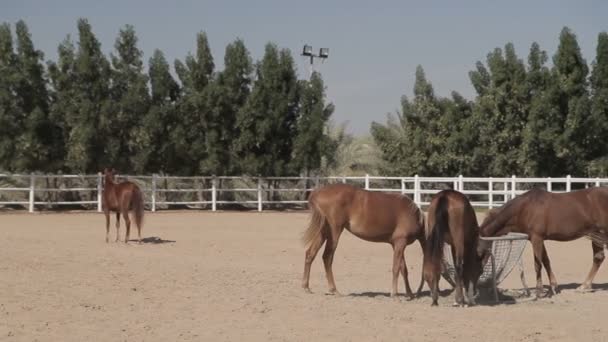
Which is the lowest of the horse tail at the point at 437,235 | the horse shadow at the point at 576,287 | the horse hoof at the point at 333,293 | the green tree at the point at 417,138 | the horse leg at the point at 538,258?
the horse shadow at the point at 576,287

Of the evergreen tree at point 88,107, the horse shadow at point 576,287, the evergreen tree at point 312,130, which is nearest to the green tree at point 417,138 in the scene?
the evergreen tree at point 312,130

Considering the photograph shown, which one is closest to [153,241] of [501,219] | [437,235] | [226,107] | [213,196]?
[501,219]

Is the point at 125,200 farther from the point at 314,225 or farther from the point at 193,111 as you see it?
the point at 193,111

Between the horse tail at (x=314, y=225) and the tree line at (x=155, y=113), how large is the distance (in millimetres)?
21101

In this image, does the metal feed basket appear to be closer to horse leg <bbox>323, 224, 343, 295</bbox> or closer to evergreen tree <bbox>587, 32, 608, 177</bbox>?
horse leg <bbox>323, 224, 343, 295</bbox>

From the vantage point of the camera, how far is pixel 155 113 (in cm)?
3188

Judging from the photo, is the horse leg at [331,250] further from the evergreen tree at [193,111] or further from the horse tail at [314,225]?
the evergreen tree at [193,111]

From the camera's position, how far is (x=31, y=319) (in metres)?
8.72

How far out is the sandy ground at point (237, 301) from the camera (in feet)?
27.5

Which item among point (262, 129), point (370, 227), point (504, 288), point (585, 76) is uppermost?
point (585, 76)

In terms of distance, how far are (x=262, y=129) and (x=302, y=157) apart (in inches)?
81.3

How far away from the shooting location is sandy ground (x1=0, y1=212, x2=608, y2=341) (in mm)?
8383

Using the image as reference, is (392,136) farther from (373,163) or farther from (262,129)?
(373,163)

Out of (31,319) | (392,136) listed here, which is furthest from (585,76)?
(31,319)
